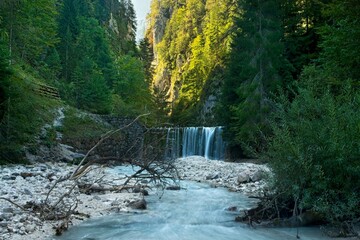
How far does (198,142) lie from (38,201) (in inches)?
916

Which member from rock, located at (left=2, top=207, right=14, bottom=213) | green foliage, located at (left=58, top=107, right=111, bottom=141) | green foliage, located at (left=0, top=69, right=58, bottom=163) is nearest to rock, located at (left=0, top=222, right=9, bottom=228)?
rock, located at (left=2, top=207, right=14, bottom=213)

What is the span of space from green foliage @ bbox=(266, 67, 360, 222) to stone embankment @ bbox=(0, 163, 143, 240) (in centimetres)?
406

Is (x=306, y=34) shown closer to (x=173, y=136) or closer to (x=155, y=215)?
(x=173, y=136)

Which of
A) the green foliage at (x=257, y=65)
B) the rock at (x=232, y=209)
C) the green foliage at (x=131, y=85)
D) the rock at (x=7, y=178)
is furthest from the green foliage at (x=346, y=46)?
the green foliage at (x=131, y=85)

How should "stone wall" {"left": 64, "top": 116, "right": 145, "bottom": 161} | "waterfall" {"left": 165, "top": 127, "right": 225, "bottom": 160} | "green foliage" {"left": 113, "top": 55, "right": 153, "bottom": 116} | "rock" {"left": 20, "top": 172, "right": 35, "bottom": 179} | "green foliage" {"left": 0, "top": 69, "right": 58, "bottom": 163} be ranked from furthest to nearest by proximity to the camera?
1. "green foliage" {"left": 113, "top": 55, "right": 153, "bottom": 116}
2. "waterfall" {"left": 165, "top": 127, "right": 225, "bottom": 160}
3. "stone wall" {"left": 64, "top": 116, "right": 145, "bottom": 161}
4. "green foliage" {"left": 0, "top": 69, "right": 58, "bottom": 163}
5. "rock" {"left": 20, "top": 172, "right": 35, "bottom": 179}

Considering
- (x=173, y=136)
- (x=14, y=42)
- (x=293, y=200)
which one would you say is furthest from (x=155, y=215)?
(x=173, y=136)

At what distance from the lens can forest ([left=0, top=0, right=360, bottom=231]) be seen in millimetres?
6570

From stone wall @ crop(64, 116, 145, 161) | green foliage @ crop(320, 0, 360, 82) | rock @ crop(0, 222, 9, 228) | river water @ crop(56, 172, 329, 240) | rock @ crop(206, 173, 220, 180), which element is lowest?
river water @ crop(56, 172, 329, 240)

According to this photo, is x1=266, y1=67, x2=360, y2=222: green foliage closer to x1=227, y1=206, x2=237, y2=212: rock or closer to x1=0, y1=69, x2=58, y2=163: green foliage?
x1=227, y1=206, x2=237, y2=212: rock

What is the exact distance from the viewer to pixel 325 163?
21.4 feet

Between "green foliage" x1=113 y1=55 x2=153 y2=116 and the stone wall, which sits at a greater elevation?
"green foliage" x1=113 y1=55 x2=153 y2=116

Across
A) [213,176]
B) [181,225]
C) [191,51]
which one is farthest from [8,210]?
[191,51]

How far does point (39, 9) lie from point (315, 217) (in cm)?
2758

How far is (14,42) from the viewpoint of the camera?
2412 centimetres
